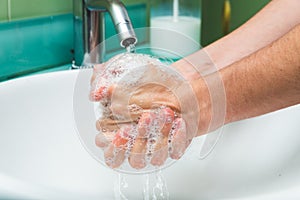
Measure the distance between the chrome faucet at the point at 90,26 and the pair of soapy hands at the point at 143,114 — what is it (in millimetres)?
239

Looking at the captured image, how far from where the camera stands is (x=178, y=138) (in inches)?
22.9

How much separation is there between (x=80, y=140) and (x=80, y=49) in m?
0.29

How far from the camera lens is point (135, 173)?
0.63 metres

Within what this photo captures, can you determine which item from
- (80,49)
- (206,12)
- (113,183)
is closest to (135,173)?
(113,183)

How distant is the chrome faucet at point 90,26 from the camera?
0.85 m

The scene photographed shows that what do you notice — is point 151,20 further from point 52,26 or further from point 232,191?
point 232,191

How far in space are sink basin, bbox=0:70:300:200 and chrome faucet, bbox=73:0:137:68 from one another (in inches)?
5.7

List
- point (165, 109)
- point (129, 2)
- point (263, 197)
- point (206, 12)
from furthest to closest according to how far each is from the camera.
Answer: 1. point (206, 12)
2. point (129, 2)
3. point (165, 109)
4. point (263, 197)

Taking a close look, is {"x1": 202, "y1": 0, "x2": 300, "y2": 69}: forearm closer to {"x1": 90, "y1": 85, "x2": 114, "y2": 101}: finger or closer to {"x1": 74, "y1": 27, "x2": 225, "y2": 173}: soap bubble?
{"x1": 74, "y1": 27, "x2": 225, "y2": 173}: soap bubble

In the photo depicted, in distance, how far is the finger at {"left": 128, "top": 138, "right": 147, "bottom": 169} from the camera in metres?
0.57

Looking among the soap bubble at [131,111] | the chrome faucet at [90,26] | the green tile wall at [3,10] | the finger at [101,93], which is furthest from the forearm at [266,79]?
the green tile wall at [3,10]

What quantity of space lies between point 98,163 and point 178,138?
0.16 metres

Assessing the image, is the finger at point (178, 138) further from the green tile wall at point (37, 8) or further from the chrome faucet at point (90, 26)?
the green tile wall at point (37, 8)

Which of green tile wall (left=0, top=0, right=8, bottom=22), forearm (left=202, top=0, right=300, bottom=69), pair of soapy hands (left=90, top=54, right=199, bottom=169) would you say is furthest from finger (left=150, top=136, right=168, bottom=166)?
green tile wall (left=0, top=0, right=8, bottom=22)
